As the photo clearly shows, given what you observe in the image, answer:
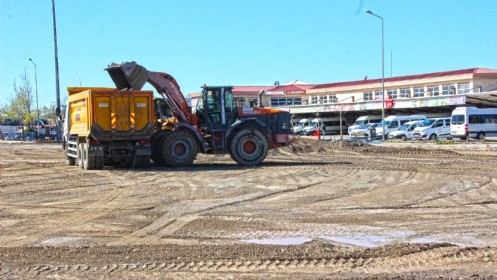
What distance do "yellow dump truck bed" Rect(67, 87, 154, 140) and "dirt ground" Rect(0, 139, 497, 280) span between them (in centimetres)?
254

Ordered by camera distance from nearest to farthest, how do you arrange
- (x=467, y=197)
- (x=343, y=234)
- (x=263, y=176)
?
(x=343, y=234) → (x=467, y=197) → (x=263, y=176)

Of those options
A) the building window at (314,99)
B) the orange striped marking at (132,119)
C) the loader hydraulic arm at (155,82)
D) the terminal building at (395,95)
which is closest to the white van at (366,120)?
the terminal building at (395,95)

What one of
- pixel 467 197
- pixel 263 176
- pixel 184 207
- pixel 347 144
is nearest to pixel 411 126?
pixel 347 144

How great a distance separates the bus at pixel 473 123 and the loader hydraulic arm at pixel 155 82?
97.3 feet

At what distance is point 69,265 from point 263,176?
12.2 meters

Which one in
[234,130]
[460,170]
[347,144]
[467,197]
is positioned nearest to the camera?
[467,197]

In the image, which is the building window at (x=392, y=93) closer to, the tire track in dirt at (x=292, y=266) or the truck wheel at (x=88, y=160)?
the truck wheel at (x=88, y=160)

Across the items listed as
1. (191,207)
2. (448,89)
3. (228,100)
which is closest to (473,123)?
(448,89)

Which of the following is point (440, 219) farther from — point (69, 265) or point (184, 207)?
point (69, 265)

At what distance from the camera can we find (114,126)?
21250 mm

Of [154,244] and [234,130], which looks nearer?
[154,244]

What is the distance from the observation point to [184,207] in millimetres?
12344

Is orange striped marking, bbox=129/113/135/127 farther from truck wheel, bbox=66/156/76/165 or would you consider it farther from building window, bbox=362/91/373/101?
building window, bbox=362/91/373/101

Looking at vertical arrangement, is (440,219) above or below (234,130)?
below
